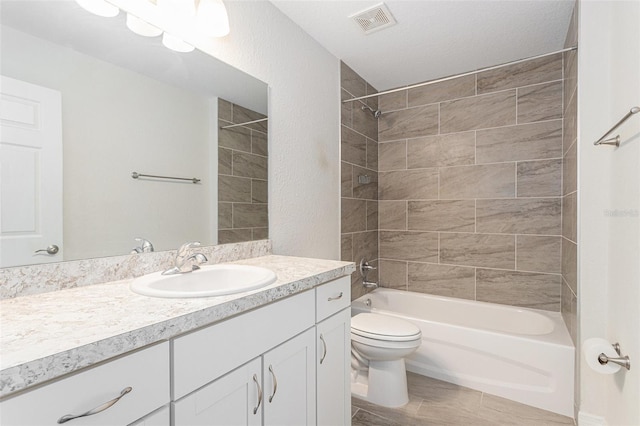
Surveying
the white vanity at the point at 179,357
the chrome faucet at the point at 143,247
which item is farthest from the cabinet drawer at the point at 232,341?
the chrome faucet at the point at 143,247

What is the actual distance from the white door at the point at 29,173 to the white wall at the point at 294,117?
2.14ft

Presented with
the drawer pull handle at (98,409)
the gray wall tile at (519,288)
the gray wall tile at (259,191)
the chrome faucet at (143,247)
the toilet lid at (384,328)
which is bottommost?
the toilet lid at (384,328)

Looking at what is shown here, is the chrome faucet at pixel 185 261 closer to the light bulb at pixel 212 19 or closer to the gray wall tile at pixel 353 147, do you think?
the light bulb at pixel 212 19

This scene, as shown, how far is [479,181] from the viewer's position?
2.67 m

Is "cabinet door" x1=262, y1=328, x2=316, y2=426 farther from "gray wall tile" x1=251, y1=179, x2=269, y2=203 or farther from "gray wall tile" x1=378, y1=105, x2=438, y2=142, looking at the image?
"gray wall tile" x1=378, y1=105, x2=438, y2=142

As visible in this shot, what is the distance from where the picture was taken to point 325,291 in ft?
4.25

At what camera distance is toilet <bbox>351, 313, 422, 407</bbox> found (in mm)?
1864

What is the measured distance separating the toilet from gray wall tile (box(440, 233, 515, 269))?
102 centimetres

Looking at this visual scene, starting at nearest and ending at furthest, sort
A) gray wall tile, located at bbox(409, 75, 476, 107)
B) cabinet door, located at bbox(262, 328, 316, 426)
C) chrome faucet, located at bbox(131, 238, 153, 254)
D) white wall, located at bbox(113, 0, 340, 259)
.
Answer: cabinet door, located at bbox(262, 328, 316, 426)
chrome faucet, located at bbox(131, 238, 153, 254)
white wall, located at bbox(113, 0, 340, 259)
gray wall tile, located at bbox(409, 75, 476, 107)

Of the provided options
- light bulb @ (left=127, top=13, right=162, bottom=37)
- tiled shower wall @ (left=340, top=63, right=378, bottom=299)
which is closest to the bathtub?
tiled shower wall @ (left=340, top=63, right=378, bottom=299)

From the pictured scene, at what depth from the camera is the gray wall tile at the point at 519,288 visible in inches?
95.0

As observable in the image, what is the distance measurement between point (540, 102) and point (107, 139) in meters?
2.84

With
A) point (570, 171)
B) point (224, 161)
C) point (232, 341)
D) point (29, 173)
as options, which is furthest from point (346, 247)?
point (29, 173)

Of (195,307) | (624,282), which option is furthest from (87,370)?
(624,282)
